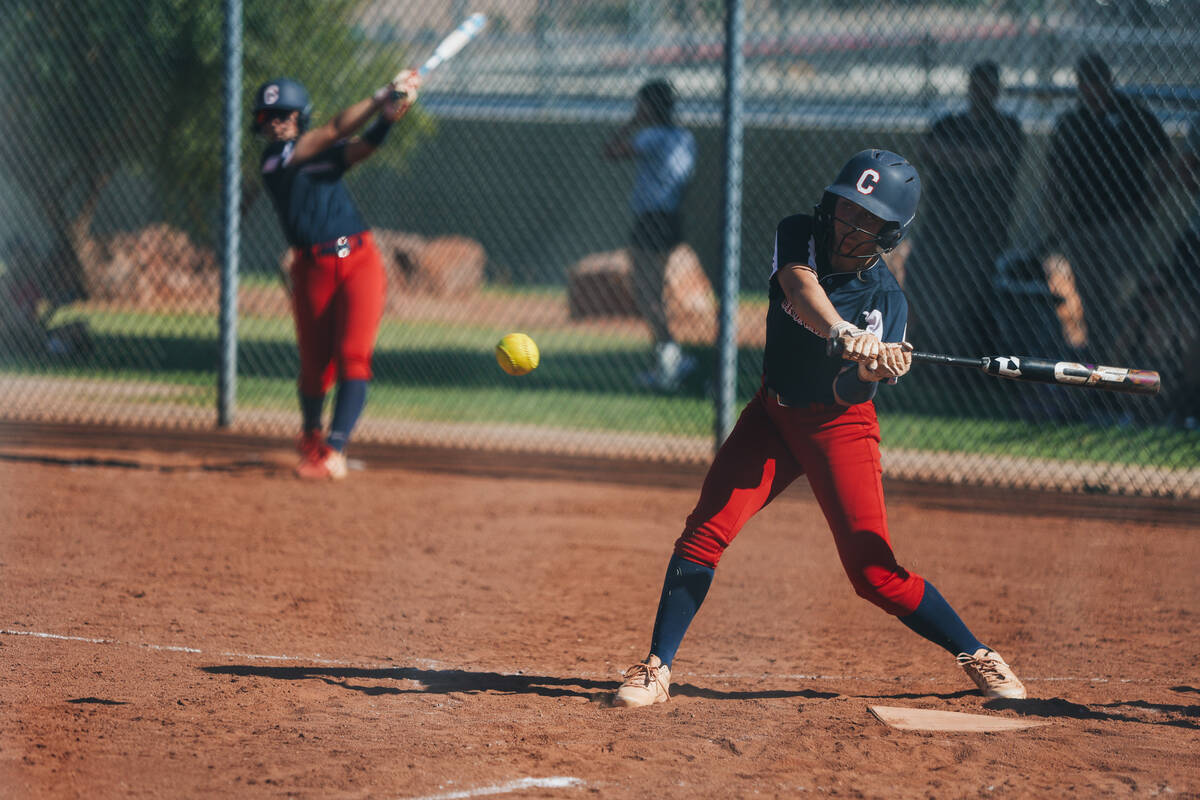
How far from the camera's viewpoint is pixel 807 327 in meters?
3.77

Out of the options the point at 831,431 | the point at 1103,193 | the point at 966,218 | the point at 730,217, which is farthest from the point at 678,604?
the point at 966,218

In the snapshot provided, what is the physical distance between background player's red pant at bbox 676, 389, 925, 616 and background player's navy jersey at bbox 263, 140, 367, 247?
12.1ft

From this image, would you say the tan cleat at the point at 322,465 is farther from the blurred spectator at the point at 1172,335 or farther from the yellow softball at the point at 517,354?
the blurred spectator at the point at 1172,335

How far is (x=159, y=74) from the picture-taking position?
403 inches

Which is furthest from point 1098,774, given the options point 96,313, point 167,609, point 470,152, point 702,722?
point 470,152

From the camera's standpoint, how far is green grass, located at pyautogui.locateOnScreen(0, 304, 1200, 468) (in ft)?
28.2

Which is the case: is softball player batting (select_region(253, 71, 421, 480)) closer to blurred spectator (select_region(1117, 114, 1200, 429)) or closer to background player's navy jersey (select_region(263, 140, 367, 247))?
background player's navy jersey (select_region(263, 140, 367, 247))

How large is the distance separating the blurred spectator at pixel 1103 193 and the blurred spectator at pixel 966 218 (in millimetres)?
368

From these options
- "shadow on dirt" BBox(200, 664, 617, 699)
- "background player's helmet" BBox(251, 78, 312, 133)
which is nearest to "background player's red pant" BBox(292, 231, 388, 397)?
"background player's helmet" BBox(251, 78, 312, 133)

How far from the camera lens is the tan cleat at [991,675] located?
3.93 m

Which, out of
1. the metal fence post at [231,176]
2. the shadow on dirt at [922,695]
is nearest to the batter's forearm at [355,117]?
the metal fence post at [231,176]

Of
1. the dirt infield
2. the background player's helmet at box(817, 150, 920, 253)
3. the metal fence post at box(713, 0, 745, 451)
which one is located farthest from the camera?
the metal fence post at box(713, 0, 745, 451)

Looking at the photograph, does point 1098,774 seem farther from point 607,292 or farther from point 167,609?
point 607,292

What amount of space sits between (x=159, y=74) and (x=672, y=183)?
4.20 m
